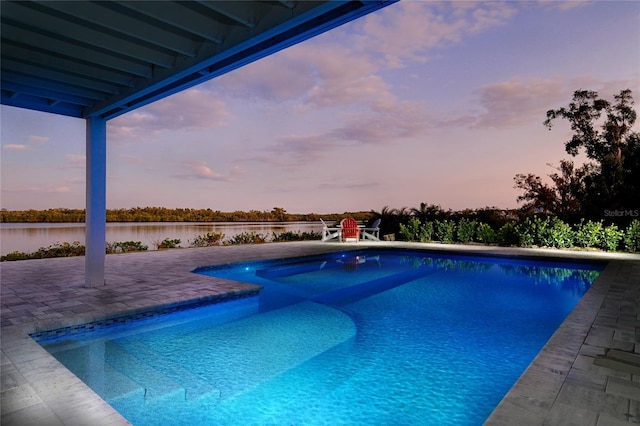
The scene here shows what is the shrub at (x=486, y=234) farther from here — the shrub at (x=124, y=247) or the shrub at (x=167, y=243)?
the shrub at (x=124, y=247)

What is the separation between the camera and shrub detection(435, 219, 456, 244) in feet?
41.5

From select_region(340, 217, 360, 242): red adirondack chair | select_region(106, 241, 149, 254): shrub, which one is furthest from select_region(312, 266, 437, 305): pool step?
select_region(106, 241, 149, 254): shrub

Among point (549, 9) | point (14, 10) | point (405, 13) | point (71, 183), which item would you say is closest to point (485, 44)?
point (549, 9)

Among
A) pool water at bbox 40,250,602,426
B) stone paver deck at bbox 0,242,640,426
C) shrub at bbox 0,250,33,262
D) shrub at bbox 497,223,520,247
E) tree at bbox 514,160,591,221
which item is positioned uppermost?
tree at bbox 514,160,591,221

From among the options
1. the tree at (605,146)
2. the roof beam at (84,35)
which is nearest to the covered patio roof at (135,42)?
the roof beam at (84,35)

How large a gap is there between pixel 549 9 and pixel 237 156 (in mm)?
15824

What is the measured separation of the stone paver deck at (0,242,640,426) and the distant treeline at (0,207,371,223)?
9.66 meters

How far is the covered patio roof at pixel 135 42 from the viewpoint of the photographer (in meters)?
2.62

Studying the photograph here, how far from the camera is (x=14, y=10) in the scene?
2.70m

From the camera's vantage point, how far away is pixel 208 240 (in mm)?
11766

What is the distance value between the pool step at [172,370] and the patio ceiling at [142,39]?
2820mm

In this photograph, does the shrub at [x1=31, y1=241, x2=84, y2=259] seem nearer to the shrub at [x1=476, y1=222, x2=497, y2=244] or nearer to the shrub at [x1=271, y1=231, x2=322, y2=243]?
the shrub at [x1=271, y1=231, x2=322, y2=243]

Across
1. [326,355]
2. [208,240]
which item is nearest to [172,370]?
[326,355]

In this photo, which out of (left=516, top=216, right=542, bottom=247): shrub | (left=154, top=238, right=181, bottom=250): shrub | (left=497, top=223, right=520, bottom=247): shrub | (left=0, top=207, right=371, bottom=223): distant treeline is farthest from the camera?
(left=0, top=207, right=371, bottom=223): distant treeline
